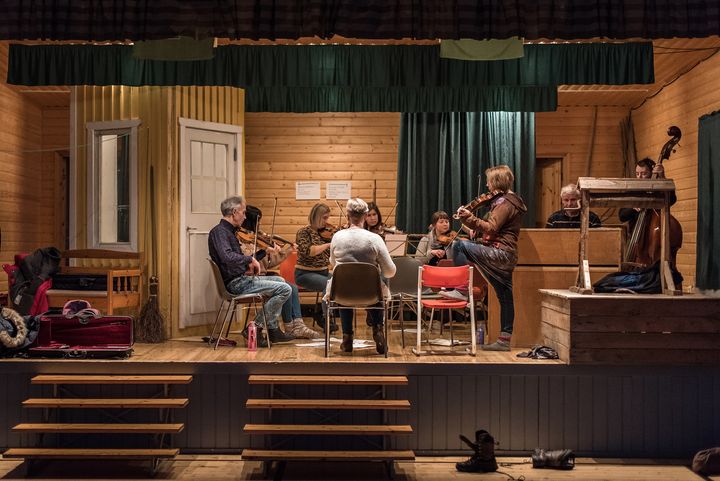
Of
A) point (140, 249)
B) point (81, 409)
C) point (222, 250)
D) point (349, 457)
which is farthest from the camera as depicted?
point (140, 249)

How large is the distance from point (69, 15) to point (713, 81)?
5.71 metres

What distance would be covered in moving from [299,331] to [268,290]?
63 centimetres

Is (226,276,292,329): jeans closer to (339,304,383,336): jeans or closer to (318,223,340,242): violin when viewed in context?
(339,304,383,336): jeans

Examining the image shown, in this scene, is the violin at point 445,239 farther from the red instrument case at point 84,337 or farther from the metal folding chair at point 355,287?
the red instrument case at point 84,337

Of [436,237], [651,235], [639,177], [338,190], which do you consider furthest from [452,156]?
[651,235]

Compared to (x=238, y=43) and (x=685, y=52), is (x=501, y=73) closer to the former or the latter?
(x=685, y=52)

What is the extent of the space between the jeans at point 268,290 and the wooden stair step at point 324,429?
4.26 ft

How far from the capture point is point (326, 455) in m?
4.70

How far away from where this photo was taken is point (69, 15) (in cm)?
483

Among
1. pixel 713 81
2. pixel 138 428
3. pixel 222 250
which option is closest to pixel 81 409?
pixel 138 428

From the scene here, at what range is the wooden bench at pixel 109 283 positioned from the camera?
6246 mm

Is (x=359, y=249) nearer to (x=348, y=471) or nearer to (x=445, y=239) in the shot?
(x=348, y=471)

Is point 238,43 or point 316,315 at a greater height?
point 238,43

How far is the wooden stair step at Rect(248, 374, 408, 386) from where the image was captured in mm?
4977
